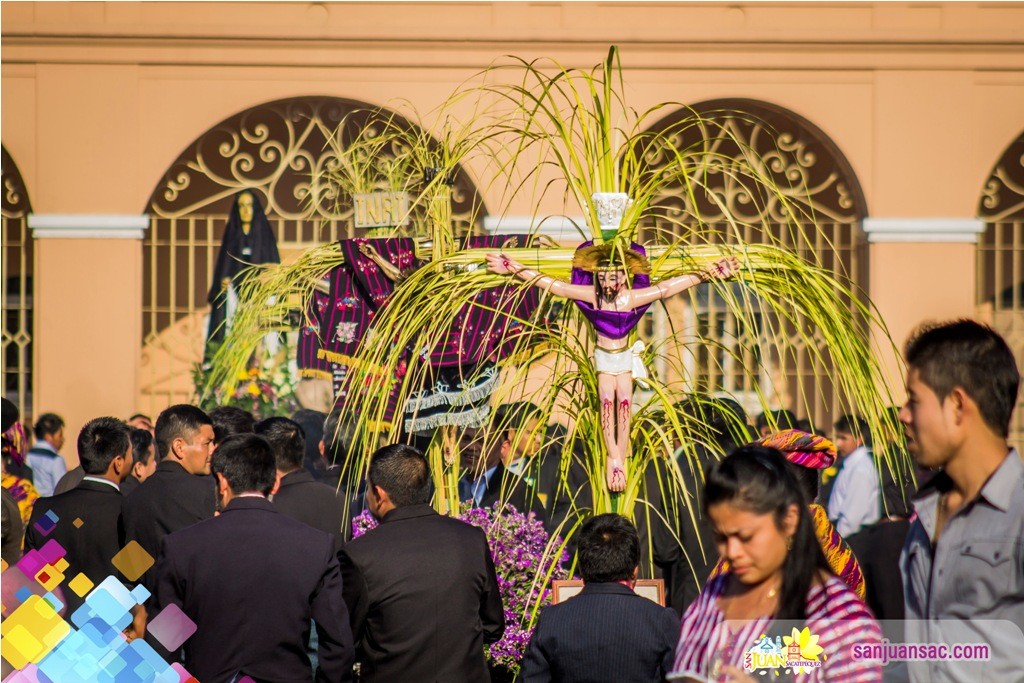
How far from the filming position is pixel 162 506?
192 inches

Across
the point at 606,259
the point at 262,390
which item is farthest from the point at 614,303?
the point at 262,390

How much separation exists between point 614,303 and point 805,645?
84.8 inches

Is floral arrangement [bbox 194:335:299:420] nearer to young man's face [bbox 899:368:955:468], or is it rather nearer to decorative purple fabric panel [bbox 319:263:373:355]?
decorative purple fabric panel [bbox 319:263:373:355]

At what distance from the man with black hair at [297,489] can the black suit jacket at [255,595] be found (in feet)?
4.52

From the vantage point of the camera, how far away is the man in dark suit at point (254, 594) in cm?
374

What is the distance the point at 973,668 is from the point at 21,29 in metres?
10.1

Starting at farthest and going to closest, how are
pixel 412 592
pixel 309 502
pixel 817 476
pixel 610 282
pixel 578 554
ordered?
1. pixel 309 502
2. pixel 610 282
3. pixel 412 592
4. pixel 578 554
5. pixel 817 476

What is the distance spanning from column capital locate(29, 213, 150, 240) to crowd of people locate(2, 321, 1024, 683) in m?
3.93

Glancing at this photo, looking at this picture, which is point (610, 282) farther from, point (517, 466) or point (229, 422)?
point (229, 422)

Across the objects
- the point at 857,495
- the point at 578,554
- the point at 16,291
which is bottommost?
the point at 857,495

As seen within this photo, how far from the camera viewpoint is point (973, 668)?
7.90 ft

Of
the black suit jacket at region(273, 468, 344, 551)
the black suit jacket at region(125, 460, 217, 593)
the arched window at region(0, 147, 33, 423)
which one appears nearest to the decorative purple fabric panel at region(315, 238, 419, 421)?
the black suit jacket at region(273, 468, 344, 551)

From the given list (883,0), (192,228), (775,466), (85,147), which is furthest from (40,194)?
(775,466)
